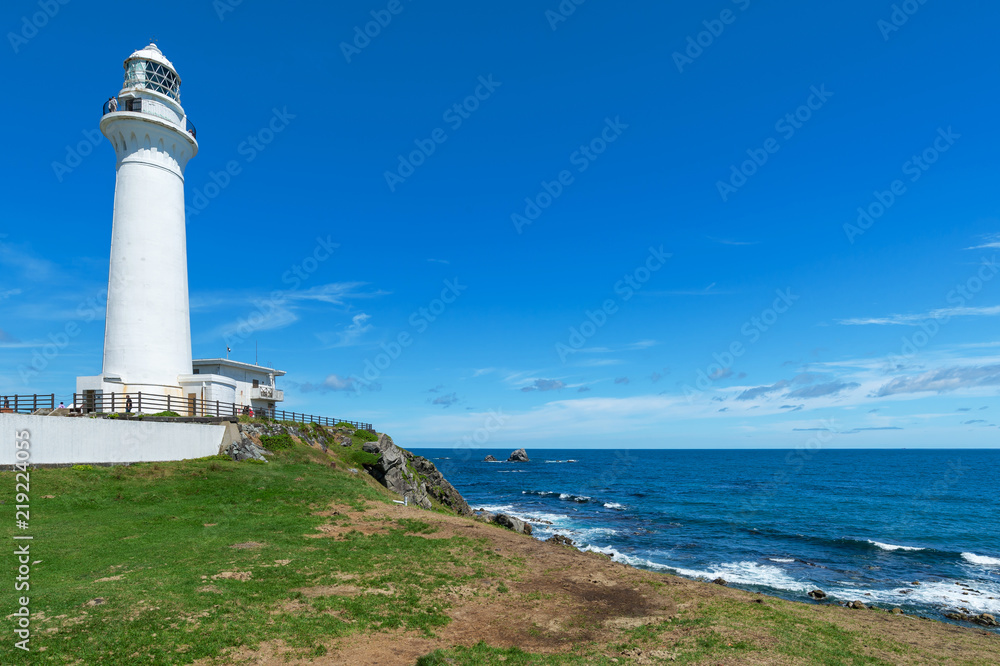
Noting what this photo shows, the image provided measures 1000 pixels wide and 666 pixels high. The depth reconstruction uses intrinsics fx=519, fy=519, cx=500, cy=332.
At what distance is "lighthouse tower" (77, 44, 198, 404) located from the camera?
33.2m

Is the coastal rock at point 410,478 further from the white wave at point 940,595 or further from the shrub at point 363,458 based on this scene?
the white wave at point 940,595

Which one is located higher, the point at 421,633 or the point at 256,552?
the point at 256,552

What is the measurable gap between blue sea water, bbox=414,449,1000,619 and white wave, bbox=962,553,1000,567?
0.32 feet

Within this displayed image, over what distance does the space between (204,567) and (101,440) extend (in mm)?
14620

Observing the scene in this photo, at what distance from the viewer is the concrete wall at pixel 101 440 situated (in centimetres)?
2173

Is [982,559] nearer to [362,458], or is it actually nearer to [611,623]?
[611,623]

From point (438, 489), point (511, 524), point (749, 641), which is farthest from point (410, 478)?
point (749, 641)

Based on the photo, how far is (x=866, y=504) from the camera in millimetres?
60781

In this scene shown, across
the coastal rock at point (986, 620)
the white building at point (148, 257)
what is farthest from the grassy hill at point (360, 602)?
the white building at point (148, 257)

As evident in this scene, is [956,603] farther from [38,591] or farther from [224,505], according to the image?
[38,591]

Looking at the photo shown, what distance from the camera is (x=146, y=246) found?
3409 centimetres

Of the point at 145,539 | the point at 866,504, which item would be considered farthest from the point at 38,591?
the point at 866,504

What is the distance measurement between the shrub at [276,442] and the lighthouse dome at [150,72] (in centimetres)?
2508

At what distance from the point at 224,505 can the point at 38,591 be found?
9.87 meters
